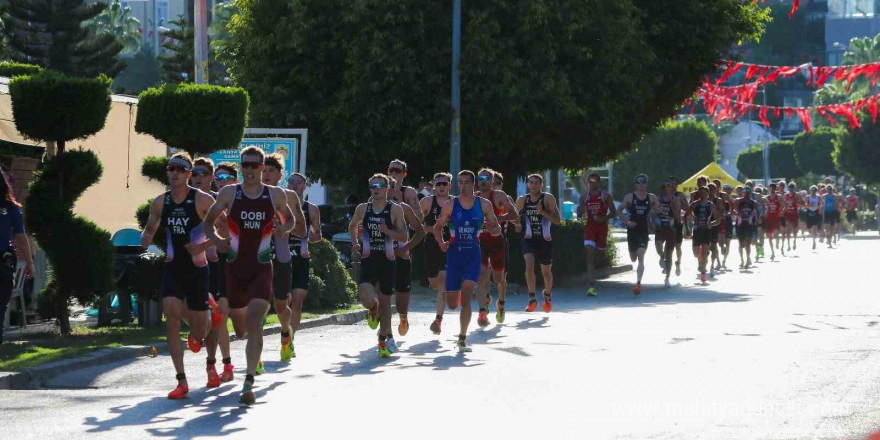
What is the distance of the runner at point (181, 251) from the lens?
10578 mm

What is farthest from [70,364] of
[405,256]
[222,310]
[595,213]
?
[595,213]

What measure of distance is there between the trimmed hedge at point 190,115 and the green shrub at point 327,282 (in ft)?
10.4

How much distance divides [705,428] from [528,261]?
34.0ft

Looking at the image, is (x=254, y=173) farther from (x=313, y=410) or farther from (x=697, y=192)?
(x=697, y=192)

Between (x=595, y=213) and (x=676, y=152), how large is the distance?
3145 inches

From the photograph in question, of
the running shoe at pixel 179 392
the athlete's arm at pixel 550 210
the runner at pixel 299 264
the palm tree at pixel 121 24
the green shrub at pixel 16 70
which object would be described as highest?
the palm tree at pixel 121 24

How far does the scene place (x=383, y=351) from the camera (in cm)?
1330

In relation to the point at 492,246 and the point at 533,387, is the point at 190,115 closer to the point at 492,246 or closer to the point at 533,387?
the point at 492,246

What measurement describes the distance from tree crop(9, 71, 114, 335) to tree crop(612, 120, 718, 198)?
82496 millimetres

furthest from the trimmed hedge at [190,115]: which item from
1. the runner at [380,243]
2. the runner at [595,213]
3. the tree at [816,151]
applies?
the tree at [816,151]

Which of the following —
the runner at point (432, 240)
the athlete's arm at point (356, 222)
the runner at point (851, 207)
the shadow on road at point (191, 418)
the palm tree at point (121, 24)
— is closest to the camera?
the shadow on road at point (191, 418)

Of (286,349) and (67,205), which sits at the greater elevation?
(67,205)

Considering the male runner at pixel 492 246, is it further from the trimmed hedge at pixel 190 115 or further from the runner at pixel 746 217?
the runner at pixel 746 217

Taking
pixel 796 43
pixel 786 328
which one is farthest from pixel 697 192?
pixel 796 43
